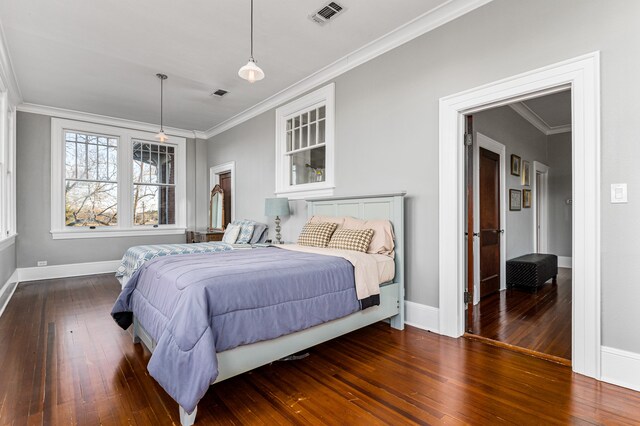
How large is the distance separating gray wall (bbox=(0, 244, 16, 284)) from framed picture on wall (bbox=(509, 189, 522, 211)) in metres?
6.85

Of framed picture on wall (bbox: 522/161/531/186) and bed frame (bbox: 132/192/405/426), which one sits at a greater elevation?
framed picture on wall (bbox: 522/161/531/186)

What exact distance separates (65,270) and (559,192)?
9.39 m

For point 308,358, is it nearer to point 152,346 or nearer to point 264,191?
point 152,346

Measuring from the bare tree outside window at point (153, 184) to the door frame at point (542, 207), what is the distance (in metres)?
7.03

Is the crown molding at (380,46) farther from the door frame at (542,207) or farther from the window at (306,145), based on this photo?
the door frame at (542,207)

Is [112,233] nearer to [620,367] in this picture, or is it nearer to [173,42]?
[173,42]

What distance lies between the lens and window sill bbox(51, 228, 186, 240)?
5570 millimetres

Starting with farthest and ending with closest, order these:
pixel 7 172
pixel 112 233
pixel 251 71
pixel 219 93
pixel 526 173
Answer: pixel 112 233 → pixel 526 173 → pixel 219 93 → pixel 7 172 → pixel 251 71

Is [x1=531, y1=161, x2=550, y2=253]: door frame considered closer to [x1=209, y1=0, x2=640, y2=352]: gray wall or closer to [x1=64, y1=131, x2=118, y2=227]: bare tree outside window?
[x1=209, y1=0, x2=640, y2=352]: gray wall

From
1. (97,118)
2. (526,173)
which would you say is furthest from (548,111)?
(97,118)

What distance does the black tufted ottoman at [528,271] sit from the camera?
4.39 meters

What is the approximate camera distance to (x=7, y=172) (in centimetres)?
434

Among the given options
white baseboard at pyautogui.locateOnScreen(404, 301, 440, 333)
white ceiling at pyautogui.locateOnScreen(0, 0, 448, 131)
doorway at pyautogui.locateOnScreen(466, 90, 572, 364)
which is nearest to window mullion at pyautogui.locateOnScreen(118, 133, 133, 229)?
white ceiling at pyautogui.locateOnScreen(0, 0, 448, 131)

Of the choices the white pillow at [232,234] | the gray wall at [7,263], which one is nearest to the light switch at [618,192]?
the white pillow at [232,234]
